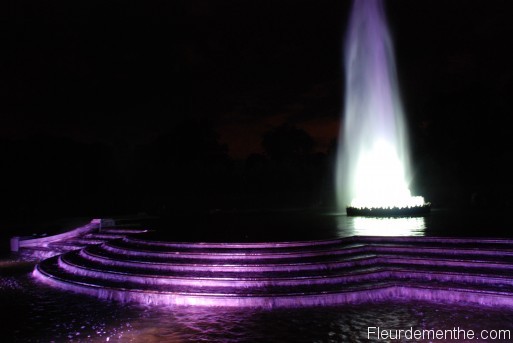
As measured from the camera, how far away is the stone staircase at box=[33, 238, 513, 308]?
10.5m

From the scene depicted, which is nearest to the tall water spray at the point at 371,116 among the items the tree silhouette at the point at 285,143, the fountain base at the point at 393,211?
the fountain base at the point at 393,211

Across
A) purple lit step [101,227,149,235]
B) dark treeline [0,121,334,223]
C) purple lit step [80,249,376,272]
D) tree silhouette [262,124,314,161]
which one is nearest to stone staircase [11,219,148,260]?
purple lit step [101,227,149,235]

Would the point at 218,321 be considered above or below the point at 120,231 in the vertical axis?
below

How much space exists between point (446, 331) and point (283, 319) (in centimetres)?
311

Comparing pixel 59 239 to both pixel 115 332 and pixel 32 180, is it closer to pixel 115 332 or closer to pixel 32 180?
pixel 115 332

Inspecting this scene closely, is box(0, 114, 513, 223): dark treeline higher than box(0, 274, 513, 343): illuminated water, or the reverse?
box(0, 114, 513, 223): dark treeline

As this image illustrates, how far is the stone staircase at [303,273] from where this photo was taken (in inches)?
413

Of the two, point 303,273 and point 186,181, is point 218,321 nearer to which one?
point 303,273

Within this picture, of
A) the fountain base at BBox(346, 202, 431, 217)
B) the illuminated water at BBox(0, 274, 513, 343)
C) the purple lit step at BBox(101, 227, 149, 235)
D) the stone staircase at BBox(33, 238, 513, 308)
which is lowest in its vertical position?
the illuminated water at BBox(0, 274, 513, 343)

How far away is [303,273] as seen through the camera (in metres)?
11.6

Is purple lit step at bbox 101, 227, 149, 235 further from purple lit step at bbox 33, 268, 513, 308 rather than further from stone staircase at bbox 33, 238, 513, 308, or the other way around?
purple lit step at bbox 33, 268, 513, 308

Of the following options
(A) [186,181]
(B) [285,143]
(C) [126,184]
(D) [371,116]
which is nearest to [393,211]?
(D) [371,116]

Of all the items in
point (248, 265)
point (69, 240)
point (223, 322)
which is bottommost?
point (223, 322)

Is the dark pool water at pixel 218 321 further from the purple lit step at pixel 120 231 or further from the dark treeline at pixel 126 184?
the dark treeline at pixel 126 184
